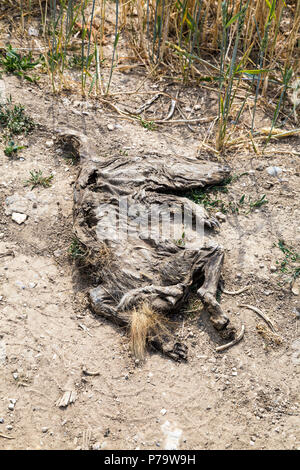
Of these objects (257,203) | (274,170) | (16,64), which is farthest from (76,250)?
(16,64)

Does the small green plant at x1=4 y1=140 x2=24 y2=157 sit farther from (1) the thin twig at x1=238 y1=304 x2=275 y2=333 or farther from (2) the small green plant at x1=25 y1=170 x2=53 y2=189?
(1) the thin twig at x1=238 y1=304 x2=275 y2=333

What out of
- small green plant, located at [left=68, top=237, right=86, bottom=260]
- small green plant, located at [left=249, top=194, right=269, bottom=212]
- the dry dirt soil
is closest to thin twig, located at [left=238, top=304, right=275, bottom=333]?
the dry dirt soil

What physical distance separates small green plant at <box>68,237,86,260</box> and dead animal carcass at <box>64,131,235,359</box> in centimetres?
7

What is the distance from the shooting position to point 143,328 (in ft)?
11.0

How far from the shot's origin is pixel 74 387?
125 inches

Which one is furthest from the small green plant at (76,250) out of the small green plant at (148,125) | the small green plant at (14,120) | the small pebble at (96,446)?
the small green plant at (148,125)

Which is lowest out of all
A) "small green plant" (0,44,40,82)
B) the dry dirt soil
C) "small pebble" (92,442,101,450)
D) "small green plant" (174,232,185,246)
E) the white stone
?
"small pebble" (92,442,101,450)

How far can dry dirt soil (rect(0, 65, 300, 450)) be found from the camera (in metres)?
2.99

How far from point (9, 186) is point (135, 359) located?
202 centimetres

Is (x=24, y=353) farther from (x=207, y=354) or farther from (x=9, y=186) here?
(x=9, y=186)

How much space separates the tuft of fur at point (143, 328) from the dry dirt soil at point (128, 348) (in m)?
0.09

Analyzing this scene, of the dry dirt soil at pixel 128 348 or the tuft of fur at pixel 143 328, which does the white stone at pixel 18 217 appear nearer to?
the dry dirt soil at pixel 128 348

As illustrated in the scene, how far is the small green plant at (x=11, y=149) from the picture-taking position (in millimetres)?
4582

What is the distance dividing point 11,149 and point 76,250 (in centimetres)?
141
